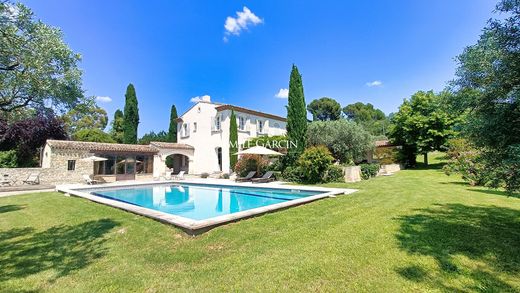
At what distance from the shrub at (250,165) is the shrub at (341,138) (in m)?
6.13

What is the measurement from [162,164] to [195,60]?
38.0 ft

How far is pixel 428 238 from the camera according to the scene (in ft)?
17.3

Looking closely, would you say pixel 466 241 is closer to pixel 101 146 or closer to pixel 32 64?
pixel 32 64

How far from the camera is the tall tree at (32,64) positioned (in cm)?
582

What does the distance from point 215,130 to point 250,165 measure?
696cm

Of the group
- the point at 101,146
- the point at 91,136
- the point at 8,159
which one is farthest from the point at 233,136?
the point at 91,136

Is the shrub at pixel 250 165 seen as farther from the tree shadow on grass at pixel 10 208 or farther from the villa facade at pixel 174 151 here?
the tree shadow on grass at pixel 10 208

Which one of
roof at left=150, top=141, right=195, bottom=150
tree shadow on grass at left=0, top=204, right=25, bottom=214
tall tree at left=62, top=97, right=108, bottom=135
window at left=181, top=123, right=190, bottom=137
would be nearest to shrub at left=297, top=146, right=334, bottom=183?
tree shadow on grass at left=0, top=204, right=25, bottom=214

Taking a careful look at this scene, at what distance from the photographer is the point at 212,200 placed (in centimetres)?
1419

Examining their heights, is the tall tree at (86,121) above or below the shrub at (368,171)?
above

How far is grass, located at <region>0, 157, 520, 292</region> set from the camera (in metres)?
3.64

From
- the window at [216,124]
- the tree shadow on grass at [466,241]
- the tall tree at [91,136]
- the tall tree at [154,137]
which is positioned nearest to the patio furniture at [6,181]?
the tall tree at [91,136]

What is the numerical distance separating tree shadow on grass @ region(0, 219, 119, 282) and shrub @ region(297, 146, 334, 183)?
12.0m

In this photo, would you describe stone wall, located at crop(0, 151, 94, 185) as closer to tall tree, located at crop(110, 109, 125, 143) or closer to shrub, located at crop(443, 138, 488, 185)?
tall tree, located at crop(110, 109, 125, 143)
